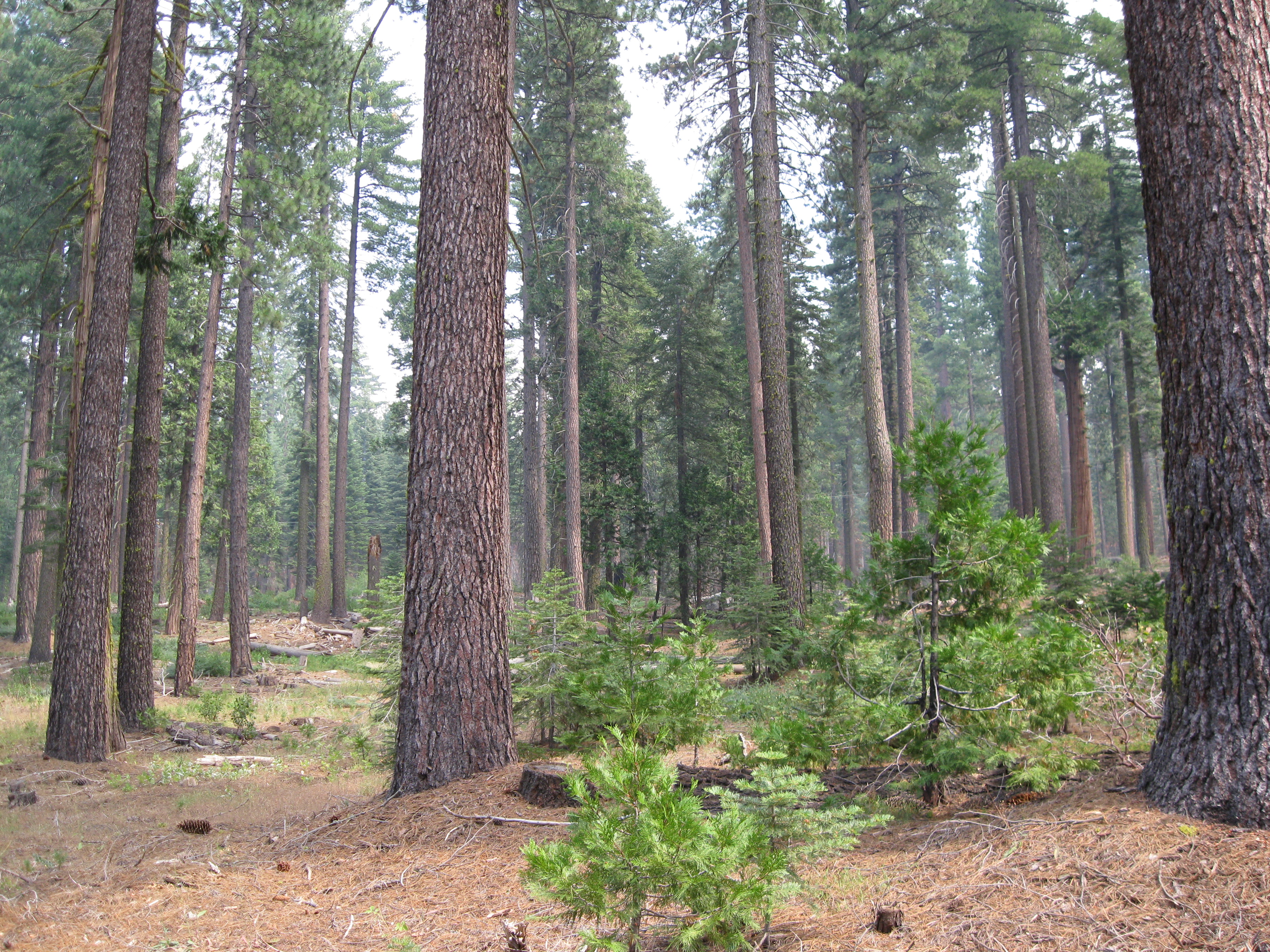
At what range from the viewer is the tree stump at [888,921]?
9.91ft

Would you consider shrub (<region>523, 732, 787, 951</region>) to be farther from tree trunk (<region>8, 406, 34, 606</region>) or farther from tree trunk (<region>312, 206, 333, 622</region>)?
tree trunk (<region>8, 406, 34, 606</region>)

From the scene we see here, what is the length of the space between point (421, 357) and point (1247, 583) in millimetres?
5084

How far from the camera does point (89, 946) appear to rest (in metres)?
3.59

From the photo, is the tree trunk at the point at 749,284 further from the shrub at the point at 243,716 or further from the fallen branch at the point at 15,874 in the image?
the fallen branch at the point at 15,874

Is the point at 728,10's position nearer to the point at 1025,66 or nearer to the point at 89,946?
the point at 1025,66

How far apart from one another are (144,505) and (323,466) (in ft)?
49.0

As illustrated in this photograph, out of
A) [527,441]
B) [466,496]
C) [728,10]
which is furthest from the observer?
[527,441]

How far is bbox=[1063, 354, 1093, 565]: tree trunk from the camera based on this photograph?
67.6 feet

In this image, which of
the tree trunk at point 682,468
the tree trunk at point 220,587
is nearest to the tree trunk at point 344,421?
the tree trunk at point 220,587

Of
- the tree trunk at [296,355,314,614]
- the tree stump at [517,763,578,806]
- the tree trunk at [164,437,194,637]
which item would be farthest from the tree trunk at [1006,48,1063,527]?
the tree trunk at [296,355,314,614]

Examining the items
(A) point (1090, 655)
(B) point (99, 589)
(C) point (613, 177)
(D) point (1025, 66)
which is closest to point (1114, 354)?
(D) point (1025, 66)

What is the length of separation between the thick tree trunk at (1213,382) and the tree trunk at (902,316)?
1897cm

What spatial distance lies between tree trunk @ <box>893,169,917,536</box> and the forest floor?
1946cm

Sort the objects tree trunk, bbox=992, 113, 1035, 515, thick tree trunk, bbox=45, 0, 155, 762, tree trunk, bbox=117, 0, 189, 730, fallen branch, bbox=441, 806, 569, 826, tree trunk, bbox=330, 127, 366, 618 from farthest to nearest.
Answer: tree trunk, bbox=330, 127, 366, 618
tree trunk, bbox=992, 113, 1035, 515
tree trunk, bbox=117, 0, 189, 730
thick tree trunk, bbox=45, 0, 155, 762
fallen branch, bbox=441, 806, 569, 826
